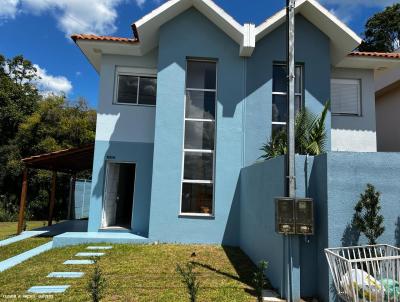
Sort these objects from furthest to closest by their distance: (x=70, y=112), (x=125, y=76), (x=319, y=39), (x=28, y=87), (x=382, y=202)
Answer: (x=28, y=87), (x=70, y=112), (x=125, y=76), (x=319, y=39), (x=382, y=202)

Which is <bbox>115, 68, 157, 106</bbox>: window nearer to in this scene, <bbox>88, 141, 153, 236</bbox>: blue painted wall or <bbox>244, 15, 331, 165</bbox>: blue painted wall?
<bbox>88, 141, 153, 236</bbox>: blue painted wall

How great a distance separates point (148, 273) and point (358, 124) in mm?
10153

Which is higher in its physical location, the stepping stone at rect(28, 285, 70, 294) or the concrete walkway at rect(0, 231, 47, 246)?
the concrete walkway at rect(0, 231, 47, 246)

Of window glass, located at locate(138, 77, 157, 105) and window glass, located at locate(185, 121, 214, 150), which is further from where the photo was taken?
window glass, located at locate(138, 77, 157, 105)

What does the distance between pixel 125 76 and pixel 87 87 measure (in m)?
20.4

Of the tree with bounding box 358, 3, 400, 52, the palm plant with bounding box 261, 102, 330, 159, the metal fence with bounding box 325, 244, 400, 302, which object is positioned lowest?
the metal fence with bounding box 325, 244, 400, 302

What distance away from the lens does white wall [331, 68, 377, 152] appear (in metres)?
12.8

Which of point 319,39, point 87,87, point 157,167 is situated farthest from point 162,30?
point 87,87

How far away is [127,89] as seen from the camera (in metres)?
13.0

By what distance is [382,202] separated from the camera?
224 inches

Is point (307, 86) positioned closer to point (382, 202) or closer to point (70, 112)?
point (382, 202)

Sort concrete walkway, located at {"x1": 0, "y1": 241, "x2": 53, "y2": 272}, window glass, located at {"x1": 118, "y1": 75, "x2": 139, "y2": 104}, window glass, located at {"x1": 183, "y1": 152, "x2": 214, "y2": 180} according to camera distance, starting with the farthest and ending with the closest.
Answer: window glass, located at {"x1": 118, "y1": 75, "x2": 139, "y2": 104}, window glass, located at {"x1": 183, "y1": 152, "x2": 214, "y2": 180}, concrete walkway, located at {"x1": 0, "y1": 241, "x2": 53, "y2": 272}

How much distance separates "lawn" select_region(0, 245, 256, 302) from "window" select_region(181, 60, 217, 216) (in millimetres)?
1746

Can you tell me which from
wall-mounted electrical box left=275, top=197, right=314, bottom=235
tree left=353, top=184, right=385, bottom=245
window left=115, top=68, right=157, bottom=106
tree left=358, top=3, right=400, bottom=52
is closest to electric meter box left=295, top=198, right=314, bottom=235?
wall-mounted electrical box left=275, top=197, right=314, bottom=235
